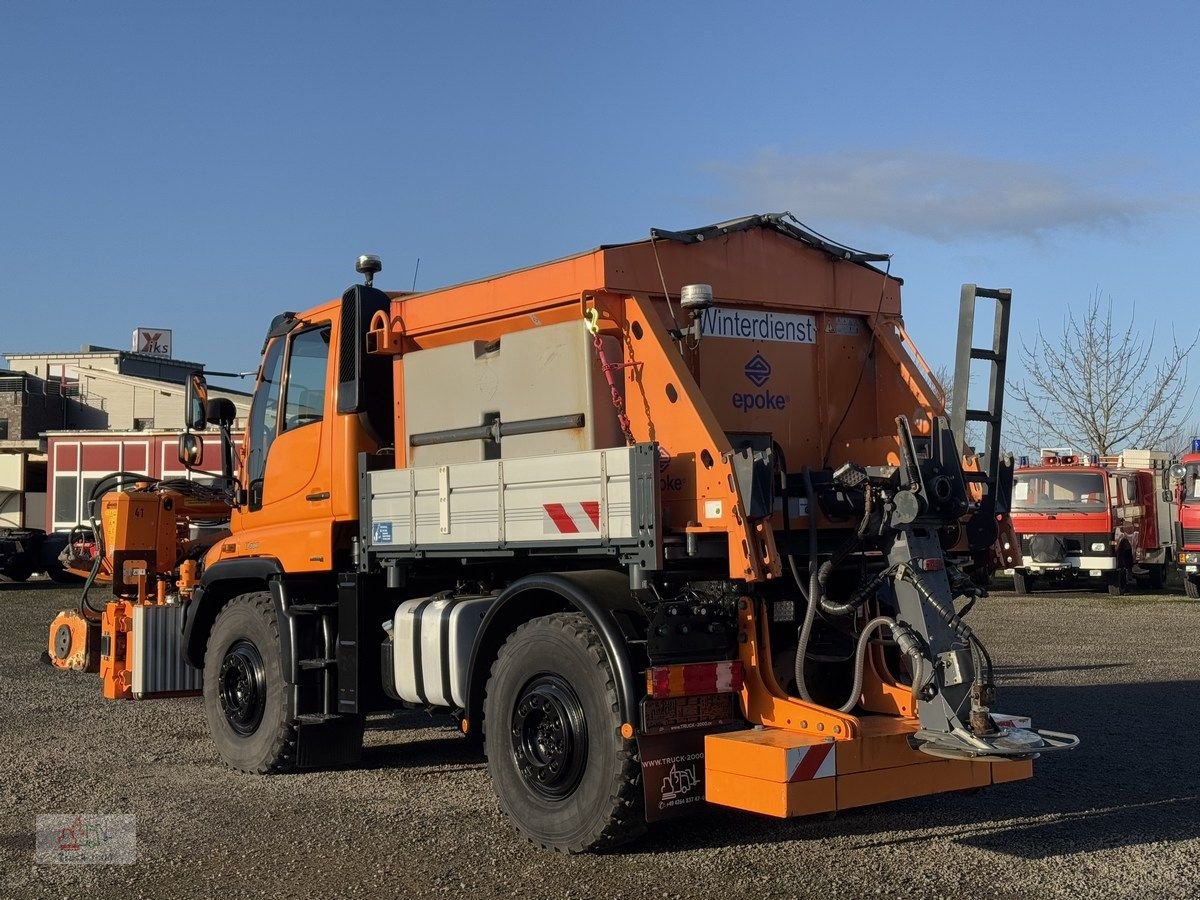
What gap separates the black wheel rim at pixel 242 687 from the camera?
341 inches

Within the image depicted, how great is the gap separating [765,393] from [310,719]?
3531 millimetres

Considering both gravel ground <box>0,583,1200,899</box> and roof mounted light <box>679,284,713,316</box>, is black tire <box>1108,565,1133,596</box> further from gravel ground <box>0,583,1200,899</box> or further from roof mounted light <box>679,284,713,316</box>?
roof mounted light <box>679,284,713,316</box>

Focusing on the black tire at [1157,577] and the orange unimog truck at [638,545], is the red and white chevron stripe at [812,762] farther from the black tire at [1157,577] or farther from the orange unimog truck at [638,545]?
Answer: the black tire at [1157,577]

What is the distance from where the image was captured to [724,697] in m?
6.14

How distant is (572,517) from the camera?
650cm

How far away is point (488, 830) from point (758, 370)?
2.84 metres

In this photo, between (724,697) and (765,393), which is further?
(765,393)

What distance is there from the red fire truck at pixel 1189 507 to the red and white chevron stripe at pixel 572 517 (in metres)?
19.3

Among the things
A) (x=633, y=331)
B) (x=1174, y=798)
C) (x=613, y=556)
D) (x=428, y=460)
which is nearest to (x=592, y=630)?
(x=613, y=556)

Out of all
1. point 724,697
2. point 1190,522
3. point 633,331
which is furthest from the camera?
point 1190,522

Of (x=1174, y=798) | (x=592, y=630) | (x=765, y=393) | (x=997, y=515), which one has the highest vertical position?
(x=765, y=393)

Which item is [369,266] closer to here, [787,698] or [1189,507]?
[787,698]

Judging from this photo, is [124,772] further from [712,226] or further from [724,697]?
[712,226]

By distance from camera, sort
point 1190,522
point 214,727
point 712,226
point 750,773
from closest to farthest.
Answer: point 750,773 < point 712,226 < point 214,727 < point 1190,522
